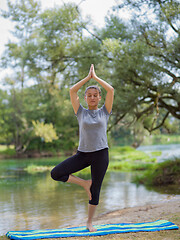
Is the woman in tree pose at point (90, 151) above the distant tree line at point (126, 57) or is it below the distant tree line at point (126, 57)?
below

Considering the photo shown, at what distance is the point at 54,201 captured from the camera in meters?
7.05

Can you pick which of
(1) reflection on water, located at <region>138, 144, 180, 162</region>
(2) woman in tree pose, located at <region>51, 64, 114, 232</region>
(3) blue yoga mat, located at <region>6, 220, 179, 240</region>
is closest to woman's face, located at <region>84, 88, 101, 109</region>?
(2) woman in tree pose, located at <region>51, 64, 114, 232</region>

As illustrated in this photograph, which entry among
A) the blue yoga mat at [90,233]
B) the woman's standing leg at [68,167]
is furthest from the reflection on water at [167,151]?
the woman's standing leg at [68,167]

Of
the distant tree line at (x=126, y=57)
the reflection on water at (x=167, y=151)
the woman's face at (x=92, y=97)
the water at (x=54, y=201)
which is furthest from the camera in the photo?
the reflection on water at (x=167, y=151)

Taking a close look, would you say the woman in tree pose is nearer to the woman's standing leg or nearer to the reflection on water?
the woman's standing leg

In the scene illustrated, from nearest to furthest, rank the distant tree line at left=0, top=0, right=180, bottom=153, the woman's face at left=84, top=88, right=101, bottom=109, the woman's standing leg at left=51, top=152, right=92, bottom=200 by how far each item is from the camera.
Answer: the woman's standing leg at left=51, top=152, right=92, bottom=200 → the woman's face at left=84, top=88, right=101, bottom=109 → the distant tree line at left=0, top=0, right=180, bottom=153

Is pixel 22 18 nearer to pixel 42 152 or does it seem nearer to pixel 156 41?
pixel 42 152

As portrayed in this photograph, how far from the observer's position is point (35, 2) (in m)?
20.5

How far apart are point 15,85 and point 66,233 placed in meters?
22.0

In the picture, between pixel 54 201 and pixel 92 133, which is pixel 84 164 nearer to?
pixel 92 133

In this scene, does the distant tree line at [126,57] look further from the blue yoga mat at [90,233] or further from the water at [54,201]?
the blue yoga mat at [90,233]

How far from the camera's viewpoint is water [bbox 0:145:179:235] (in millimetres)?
5200

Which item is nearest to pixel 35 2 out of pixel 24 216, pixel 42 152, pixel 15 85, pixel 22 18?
pixel 22 18

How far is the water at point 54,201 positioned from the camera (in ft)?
17.1
